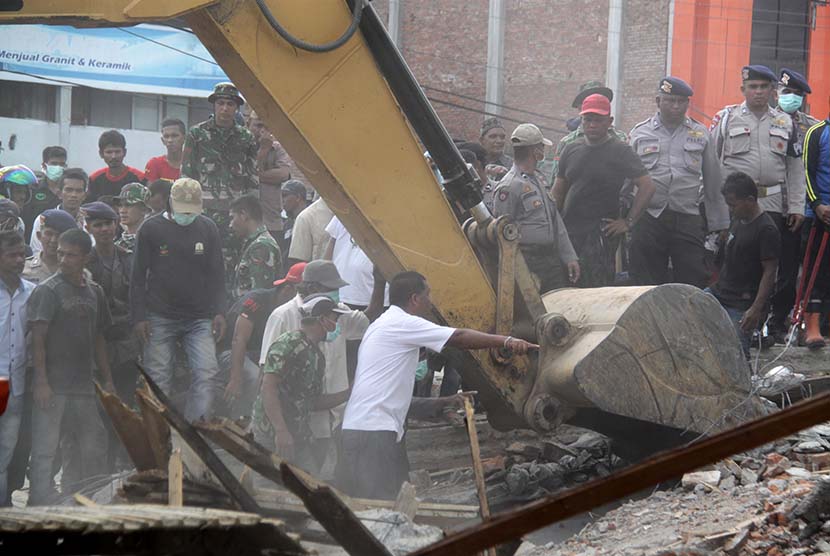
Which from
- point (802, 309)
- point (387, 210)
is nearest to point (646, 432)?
point (387, 210)

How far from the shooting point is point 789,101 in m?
9.74

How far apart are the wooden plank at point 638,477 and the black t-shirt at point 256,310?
5.94 metres

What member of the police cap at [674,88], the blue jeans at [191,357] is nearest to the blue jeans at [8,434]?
the blue jeans at [191,357]

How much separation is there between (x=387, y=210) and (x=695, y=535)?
2321mm

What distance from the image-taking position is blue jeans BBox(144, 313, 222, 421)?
8016 mm

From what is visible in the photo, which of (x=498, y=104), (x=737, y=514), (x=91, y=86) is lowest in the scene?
(x=737, y=514)

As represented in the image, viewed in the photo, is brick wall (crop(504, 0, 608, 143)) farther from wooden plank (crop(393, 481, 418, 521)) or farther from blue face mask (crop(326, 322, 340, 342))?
wooden plank (crop(393, 481, 418, 521))

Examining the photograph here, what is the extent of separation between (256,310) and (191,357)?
Result: 55cm

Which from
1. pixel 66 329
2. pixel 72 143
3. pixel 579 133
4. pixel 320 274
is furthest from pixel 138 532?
pixel 72 143

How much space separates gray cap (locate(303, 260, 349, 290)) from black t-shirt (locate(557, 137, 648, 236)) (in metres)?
2.11

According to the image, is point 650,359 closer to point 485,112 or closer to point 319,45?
point 319,45

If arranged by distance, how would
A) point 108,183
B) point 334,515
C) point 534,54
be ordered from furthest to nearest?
point 534,54 < point 108,183 < point 334,515

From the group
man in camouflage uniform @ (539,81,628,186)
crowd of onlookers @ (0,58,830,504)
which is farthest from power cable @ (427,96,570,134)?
crowd of onlookers @ (0,58,830,504)

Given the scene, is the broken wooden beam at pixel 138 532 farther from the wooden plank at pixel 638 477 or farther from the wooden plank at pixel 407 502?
the wooden plank at pixel 407 502
